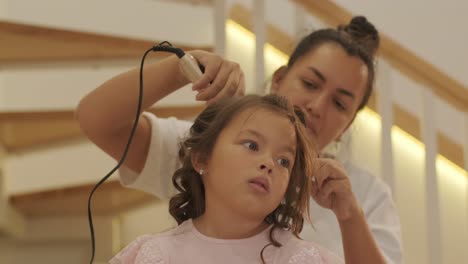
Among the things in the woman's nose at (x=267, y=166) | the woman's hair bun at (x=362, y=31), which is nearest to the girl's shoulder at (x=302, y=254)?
the woman's nose at (x=267, y=166)

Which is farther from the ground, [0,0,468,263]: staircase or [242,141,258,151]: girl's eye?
[242,141,258,151]: girl's eye

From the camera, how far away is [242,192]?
3.27 feet

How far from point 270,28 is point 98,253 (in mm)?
992

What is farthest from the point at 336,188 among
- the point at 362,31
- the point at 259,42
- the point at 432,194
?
the point at 432,194

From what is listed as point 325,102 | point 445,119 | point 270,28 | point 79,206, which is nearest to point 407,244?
point 445,119

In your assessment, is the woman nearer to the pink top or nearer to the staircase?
the pink top

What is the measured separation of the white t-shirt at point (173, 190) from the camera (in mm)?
1365

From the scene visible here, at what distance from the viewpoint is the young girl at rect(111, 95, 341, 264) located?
1003 mm

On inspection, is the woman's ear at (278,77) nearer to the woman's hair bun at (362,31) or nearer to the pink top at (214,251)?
the woman's hair bun at (362,31)

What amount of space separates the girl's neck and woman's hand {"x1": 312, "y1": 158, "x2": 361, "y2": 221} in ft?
0.30

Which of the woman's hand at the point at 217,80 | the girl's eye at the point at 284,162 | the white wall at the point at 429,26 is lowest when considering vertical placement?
the white wall at the point at 429,26

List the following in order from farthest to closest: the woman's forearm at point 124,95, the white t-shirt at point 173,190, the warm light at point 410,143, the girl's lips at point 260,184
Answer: the warm light at point 410,143
the white t-shirt at point 173,190
the woman's forearm at point 124,95
the girl's lips at point 260,184

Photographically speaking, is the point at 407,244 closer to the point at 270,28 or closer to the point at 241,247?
the point at 270,28

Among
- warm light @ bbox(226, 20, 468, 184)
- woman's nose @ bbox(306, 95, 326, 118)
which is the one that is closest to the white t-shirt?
woman's nose @ bbox(306, 95, 326, 118)
